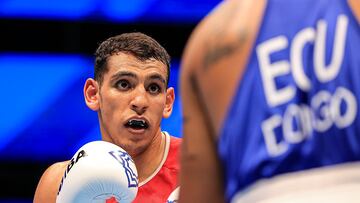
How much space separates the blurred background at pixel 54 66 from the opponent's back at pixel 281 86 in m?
2.39

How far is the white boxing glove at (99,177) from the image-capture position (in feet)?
6.65

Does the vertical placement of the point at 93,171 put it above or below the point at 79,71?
below

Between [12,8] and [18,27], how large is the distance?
10cm

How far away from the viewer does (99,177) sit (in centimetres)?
203

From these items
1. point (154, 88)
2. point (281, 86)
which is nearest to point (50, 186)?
point (154, 88)

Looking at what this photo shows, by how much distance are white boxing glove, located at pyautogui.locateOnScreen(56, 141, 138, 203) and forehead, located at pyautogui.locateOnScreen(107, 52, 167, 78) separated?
1.73 feet

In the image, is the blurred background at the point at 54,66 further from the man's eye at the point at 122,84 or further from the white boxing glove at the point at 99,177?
the white boxing glove at the point at 99,177

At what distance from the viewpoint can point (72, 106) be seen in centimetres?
353

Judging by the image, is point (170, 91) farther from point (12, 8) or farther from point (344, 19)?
point (344, 19)

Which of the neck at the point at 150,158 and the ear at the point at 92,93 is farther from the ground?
the ear at the point at 92,93

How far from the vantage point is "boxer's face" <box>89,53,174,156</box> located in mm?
2564

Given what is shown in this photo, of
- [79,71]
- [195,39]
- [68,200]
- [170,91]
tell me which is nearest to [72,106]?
[79,71]

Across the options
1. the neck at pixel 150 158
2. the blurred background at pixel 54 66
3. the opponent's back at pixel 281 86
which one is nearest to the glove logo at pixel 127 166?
the neck at pixel 150 158

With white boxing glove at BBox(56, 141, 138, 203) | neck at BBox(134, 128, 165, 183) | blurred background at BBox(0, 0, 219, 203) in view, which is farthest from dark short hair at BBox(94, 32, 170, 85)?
blurred background at BBox(0, 0, 219, 203)
